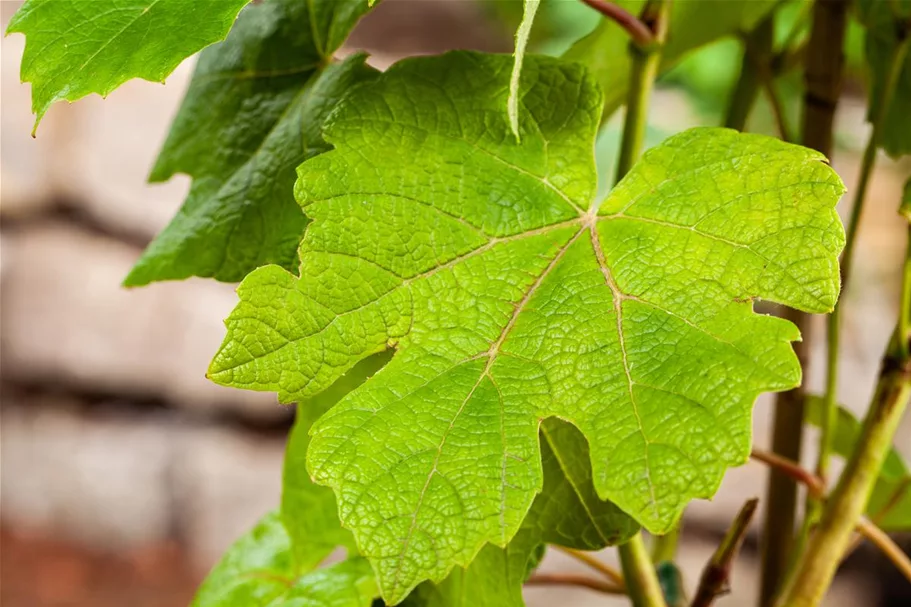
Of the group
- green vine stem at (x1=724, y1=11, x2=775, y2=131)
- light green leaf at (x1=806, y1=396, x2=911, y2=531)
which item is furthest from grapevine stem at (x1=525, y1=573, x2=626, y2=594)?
green vine stem at (x1=724, y1=11, x2=775, y2=131)

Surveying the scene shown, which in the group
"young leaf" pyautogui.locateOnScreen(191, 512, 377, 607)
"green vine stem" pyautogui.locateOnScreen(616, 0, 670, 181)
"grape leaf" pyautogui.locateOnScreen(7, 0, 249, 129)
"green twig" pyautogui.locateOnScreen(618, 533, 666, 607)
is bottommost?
"young leaf" pyautogui.locateOnScreen(191, 512, 377, 607)

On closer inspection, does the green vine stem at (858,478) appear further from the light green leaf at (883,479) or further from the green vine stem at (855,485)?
the light green leaf at (883,479)

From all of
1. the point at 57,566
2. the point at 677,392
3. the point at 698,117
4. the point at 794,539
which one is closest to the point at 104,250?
the point at 57,566

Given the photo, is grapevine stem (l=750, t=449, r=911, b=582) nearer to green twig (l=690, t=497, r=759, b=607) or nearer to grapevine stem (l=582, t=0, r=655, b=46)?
green twig (l=690, t=497, r=759, b=607)

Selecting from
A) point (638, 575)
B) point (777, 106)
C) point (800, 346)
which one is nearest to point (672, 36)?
point (777, 106)

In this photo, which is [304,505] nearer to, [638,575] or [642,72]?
[638,575]

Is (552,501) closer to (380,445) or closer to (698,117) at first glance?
(380,445)
